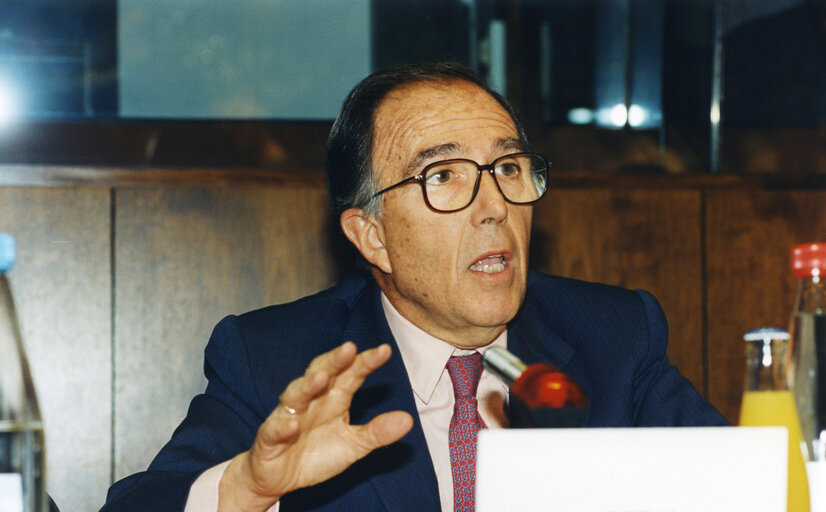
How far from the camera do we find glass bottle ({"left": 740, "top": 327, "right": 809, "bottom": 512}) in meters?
0.87

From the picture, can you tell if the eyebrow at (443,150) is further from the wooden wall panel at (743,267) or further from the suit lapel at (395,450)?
the wooden wall panel at (743,267)

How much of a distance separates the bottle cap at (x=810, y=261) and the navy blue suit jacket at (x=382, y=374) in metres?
0.53

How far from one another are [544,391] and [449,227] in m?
0.80

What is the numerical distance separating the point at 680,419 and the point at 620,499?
0.75 m

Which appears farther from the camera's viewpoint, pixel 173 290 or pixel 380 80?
pixel 173 290

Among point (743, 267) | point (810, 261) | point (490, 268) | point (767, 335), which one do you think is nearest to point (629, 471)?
point (767, 335)

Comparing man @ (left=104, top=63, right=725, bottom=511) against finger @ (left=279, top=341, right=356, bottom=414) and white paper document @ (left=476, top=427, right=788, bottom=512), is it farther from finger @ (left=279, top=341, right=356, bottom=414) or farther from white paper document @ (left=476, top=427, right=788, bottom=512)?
white paper document @ (left=476, top=427, right=788, bottom=512)

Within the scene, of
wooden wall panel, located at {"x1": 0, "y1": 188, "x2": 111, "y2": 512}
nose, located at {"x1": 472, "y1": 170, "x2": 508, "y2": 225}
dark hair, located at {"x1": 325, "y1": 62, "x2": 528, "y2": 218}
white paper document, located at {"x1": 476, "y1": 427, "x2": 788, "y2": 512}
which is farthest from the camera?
wooden wall panel, located at {"x1": 0, "y1": 188, "x2": 111, "y2": 512}

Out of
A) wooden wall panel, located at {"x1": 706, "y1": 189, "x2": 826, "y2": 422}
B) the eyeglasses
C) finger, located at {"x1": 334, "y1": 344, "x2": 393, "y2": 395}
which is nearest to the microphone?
finger, located at {"x1": 334, "y1": 344, "x2": 393, "y2": 395}

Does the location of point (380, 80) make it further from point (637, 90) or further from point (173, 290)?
point (637, 90)

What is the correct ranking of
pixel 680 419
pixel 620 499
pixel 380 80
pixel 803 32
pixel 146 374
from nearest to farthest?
pixel 620 499 → pixel 680 419 → pixel 380 80 → pixel 146 374 → pixel 803 32

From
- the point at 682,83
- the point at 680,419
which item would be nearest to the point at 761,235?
the point at 682,83

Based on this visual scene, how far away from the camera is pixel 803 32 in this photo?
2.70 meters

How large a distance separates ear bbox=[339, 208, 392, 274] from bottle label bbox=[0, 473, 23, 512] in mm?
956
